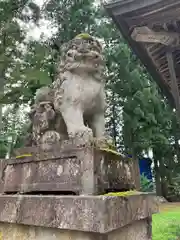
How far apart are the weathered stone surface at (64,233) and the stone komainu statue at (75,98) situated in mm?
619

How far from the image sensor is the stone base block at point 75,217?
124 cm

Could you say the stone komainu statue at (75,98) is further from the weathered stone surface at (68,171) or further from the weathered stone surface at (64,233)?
the weathered stone surface at (64,233)

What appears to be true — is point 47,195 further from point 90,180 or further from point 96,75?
point 96,75

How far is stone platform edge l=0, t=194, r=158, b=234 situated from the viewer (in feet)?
4.05

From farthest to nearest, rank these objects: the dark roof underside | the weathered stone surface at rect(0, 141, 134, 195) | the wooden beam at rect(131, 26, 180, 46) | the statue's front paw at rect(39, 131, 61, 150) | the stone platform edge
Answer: the wooden beam at rect(131, 26, 180, 46) → the dark roof underside → the statue's front paw at rect(39, 131, 61, 150) → the weathered stone surface at rect(0, 141, 134, 195) → the stone platform edge

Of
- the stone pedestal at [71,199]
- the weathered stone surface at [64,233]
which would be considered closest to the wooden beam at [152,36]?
the stone pedestal at [71,199]

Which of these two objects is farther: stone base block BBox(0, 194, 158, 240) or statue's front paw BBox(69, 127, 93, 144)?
statue's front paw BBox(69, 127, 93, 144)

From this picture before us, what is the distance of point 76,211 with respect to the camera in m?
1.31

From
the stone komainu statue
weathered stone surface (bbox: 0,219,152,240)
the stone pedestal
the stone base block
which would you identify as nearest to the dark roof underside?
the stone komainu statue

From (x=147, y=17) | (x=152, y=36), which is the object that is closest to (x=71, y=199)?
(x=152, y=36)

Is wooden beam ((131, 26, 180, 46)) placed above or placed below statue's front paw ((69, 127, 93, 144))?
above

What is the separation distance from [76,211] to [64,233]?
0.20 meters

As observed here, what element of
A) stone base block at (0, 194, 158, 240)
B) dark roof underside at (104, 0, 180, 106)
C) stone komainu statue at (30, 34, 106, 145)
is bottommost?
stone base block at (0, 194, 158, 240)

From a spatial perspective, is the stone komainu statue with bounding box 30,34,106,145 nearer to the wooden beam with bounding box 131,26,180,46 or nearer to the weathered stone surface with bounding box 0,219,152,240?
the weathered stone surface with bounding box 0,219,152,240
